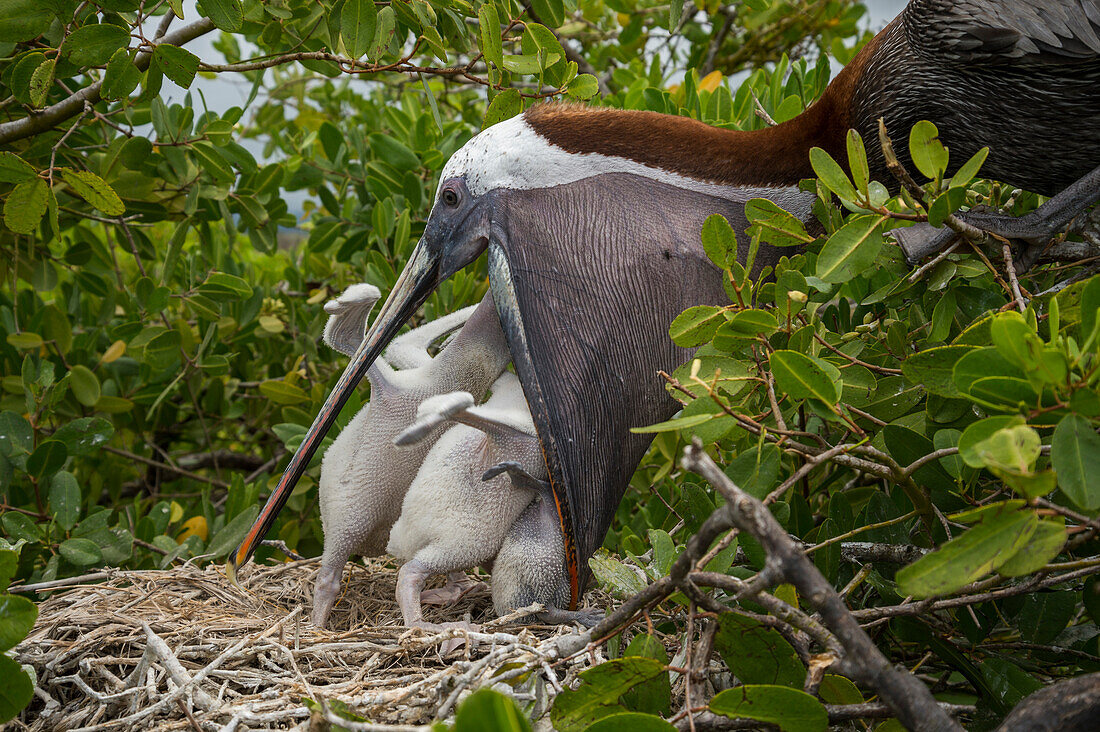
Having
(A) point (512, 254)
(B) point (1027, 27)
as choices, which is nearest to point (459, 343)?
(A) point (512, 254)

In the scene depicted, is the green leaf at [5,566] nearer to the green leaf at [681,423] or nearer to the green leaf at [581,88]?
the green leaf at [681,423]

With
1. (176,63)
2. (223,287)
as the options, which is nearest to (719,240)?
(176,63)

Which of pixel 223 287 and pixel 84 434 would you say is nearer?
pixel 84 434

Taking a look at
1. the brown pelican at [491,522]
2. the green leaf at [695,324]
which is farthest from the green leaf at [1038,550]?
the brown pelican at [491,522]

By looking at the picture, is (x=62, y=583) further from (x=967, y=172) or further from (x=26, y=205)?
(x=967, y=172)

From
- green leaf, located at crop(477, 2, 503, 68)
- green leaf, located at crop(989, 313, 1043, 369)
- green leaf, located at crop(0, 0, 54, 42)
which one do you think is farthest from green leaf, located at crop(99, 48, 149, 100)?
green leaf, located at crop(989, 313, 1043, 369)

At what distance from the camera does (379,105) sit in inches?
121

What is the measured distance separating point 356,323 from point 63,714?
811mm

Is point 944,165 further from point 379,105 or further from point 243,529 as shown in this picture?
point 379,105

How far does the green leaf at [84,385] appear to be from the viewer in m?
2.11

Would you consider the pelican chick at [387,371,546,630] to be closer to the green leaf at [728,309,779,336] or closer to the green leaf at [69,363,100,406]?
the green leaf at [728,309,779,336]

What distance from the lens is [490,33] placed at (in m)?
1.55

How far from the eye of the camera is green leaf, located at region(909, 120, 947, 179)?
1044 millimetres

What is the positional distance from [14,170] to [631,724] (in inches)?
56.5
